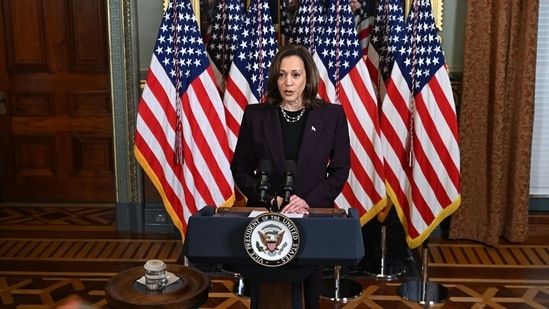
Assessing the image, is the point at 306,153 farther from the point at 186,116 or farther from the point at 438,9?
the point at 438,9

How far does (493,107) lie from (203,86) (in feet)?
6.49

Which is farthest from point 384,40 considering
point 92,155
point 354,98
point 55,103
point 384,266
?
point 55,103

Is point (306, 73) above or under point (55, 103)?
above

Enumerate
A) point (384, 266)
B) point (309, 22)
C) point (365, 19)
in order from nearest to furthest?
1. point (309, 22)
2. point (384, 266)
3. point (365, 19)

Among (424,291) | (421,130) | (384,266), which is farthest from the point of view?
(384,266)

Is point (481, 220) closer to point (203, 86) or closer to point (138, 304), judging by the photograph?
point (203, 86)

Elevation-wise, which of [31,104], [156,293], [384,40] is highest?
[384,40]

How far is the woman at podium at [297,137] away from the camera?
8.54 feet

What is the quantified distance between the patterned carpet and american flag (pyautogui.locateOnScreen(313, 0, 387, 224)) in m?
0.52

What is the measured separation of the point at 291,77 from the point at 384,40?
1.89 m

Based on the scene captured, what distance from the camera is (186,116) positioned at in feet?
13.7

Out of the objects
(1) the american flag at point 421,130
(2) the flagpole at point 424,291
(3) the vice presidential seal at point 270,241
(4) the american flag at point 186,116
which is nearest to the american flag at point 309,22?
(1) the american flag at point 421,130

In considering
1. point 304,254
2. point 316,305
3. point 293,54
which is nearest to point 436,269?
point 316,305

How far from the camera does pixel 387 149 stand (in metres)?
4.17
